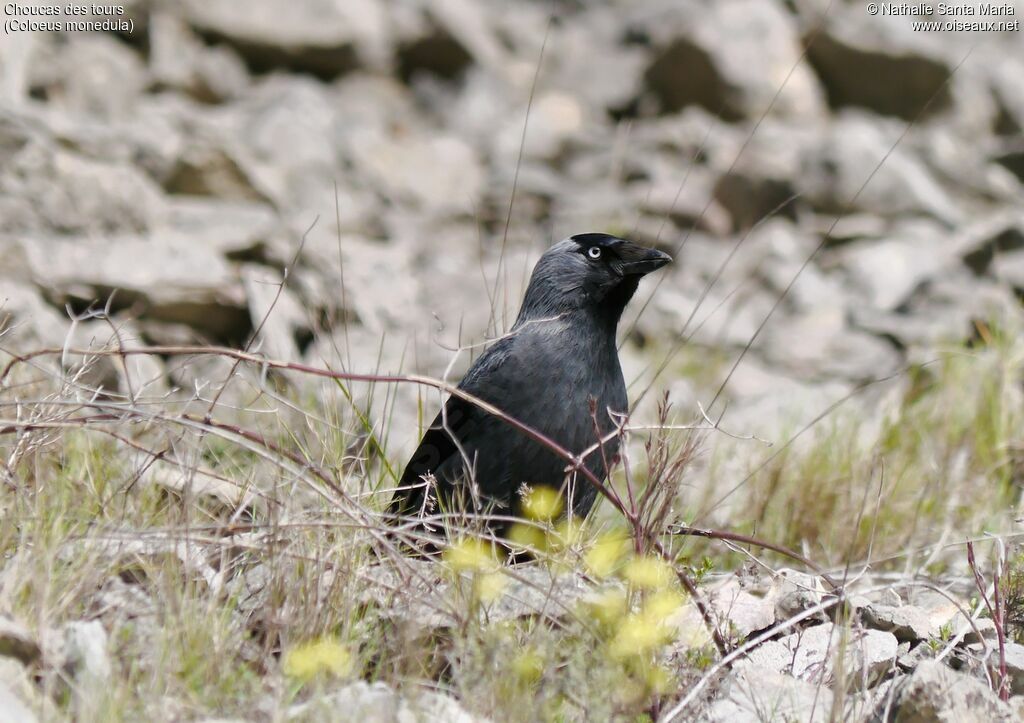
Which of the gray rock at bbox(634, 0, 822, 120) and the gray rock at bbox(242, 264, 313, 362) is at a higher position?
the gray rock at bbox(634, 0, 822, 120)

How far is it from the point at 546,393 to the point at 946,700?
1.72m

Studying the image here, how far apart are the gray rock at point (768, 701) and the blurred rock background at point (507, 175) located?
3.05m

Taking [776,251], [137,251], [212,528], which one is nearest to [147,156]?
[137,251]

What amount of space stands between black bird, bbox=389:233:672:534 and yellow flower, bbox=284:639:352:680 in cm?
109

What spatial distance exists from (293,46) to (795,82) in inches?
178

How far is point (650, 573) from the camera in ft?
8.77

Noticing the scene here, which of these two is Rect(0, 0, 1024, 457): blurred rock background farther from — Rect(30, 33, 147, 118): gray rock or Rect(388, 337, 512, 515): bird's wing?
Rect(388, 337, 512, 515): bird's wing

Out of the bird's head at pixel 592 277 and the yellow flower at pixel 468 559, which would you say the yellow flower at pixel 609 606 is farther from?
the bird's head at pixel 592 277

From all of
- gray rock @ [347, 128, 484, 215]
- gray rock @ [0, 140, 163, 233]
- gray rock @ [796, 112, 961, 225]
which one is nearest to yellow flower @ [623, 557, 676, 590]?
gray rock @ [0, 140, 163, 233]

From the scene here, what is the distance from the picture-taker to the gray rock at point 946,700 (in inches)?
102

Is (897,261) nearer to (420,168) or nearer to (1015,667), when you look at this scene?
(420,168)

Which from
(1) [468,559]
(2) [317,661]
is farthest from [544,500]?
(2) [317,661]

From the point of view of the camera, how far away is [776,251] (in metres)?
9.34

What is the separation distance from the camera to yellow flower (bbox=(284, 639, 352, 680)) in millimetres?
2387
